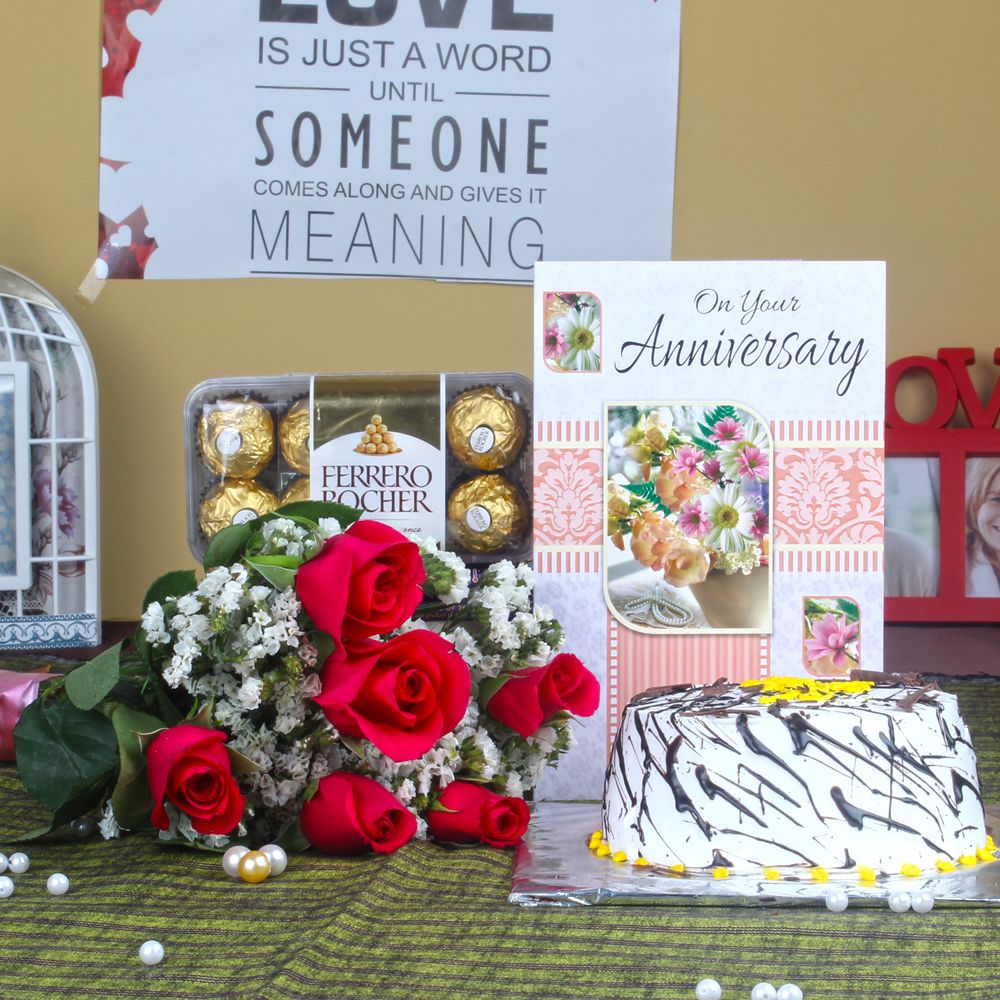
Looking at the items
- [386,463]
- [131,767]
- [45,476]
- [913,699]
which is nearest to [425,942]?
[131,767]

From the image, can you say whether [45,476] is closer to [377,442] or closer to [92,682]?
[377,442]

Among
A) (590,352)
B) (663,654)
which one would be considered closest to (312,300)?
(590,352)

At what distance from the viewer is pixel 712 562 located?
882 mm

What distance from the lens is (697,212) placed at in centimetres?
156

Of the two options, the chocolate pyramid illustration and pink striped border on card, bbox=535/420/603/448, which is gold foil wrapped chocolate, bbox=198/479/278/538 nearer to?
the chocolate pyramid illustration

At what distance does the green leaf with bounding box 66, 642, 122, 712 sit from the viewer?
0.72 meters

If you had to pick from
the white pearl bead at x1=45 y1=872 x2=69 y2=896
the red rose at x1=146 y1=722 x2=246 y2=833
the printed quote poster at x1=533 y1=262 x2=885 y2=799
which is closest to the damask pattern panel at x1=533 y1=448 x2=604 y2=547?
the printed quote poster at x1=533 y1=262 x2=885 y2=799

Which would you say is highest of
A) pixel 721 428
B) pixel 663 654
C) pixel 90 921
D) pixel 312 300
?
pixel 312 300

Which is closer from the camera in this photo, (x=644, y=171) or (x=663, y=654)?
(x=663, y=654)

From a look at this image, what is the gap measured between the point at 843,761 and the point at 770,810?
5cm

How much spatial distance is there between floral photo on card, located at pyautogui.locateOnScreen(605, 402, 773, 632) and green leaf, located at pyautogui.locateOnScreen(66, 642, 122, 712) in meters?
0.36

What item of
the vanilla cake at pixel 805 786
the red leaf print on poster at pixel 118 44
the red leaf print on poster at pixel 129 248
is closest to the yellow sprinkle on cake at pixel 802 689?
the vanilla cake at pixel 805 786

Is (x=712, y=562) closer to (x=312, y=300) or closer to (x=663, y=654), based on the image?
(x=663, y=654)

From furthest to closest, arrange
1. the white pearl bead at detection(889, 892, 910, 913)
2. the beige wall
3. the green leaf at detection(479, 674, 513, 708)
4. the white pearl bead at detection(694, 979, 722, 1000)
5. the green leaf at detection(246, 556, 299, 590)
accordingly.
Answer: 1. the beige wall
2. the green leaf at detection(479, 674, 513, 708)
3. the green leaf at detection(246, 556, 299, 590)
4. the white pearl bead at detection(889, 892, 910, 913)
5. the white pearl bead at detection(694, 979, 722, 1000)
